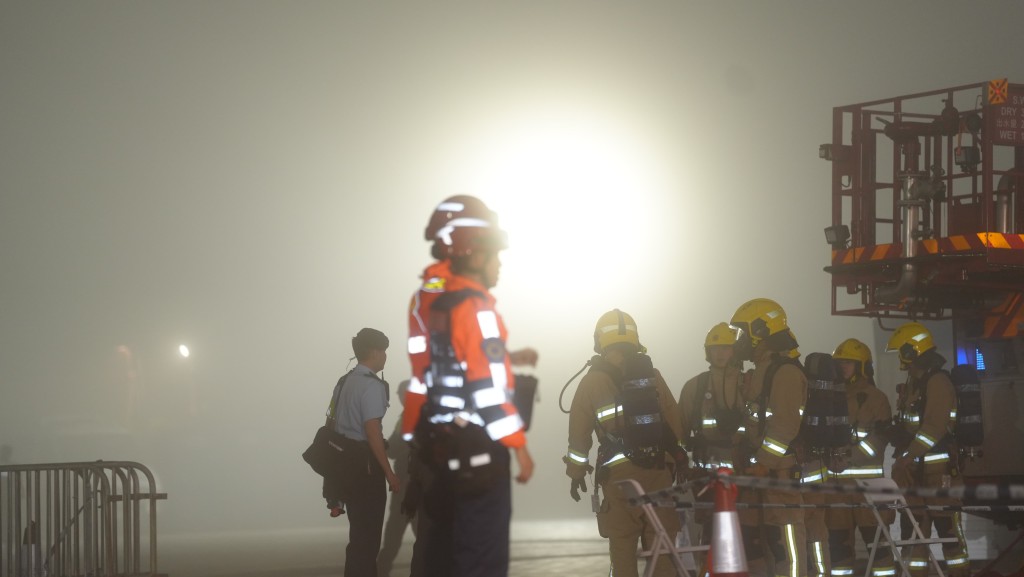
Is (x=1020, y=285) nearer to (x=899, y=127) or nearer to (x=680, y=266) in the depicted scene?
(x=899, y=127)

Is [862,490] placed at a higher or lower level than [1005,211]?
lower

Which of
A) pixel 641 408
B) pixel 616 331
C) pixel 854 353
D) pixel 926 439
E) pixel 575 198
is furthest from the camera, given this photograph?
pixel 575 198

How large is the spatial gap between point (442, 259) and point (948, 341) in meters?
7.15

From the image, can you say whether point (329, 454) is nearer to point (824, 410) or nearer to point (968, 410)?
point (824, 410)

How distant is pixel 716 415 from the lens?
756 centimetres

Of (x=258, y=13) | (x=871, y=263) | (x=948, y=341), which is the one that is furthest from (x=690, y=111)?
(x=258, y=13)

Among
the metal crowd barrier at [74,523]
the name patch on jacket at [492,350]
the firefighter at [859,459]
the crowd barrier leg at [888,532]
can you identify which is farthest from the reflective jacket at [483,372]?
the firefighter at [859,459]

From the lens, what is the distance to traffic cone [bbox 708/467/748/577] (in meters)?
4.41

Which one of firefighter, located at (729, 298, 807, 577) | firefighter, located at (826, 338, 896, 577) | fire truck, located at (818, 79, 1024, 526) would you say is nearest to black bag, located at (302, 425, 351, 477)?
firefighter, located at (729, 298, 807, 577)

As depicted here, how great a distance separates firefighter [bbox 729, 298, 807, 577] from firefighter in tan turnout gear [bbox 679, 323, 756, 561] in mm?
108

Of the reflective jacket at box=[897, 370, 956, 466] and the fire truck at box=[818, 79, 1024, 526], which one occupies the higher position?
the fire truck at box=[818, 79, 1024, 526]

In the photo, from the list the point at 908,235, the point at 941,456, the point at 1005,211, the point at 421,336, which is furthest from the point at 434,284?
the point at 1005,211

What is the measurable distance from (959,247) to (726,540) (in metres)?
5.74

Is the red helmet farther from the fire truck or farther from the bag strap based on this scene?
the fire truck
